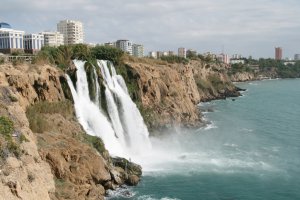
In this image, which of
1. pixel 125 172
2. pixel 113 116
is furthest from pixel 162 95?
pixel 125 172

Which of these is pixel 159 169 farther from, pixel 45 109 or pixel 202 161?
pixel 45 109

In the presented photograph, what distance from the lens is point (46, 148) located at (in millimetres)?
28797

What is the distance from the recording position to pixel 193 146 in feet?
164

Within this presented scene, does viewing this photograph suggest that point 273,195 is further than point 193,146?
No

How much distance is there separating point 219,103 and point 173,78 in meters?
29.0

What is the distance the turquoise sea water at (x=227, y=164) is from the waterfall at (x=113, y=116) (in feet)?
9.08

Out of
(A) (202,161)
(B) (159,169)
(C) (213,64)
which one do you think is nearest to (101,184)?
(B) (159,169)

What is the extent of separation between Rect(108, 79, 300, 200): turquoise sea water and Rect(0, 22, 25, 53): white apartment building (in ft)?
107

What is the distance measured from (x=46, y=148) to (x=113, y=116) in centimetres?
1755

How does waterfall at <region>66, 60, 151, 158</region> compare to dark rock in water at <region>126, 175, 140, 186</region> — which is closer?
dark rock in water at <region>126, 175, 140, 186</region>

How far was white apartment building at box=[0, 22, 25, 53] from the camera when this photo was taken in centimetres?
6869

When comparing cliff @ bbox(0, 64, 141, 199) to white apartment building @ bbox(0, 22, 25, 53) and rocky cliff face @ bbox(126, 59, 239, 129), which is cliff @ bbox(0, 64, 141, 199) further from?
white apartment building @ bbox(0, 22, 25, 53)

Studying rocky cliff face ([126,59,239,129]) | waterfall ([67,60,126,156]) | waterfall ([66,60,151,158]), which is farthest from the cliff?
rocky cliff face ([126,59,239,129])

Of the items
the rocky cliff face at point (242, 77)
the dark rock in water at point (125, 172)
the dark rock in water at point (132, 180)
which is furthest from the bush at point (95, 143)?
→ the rocky cliff face at point (242, 77)
